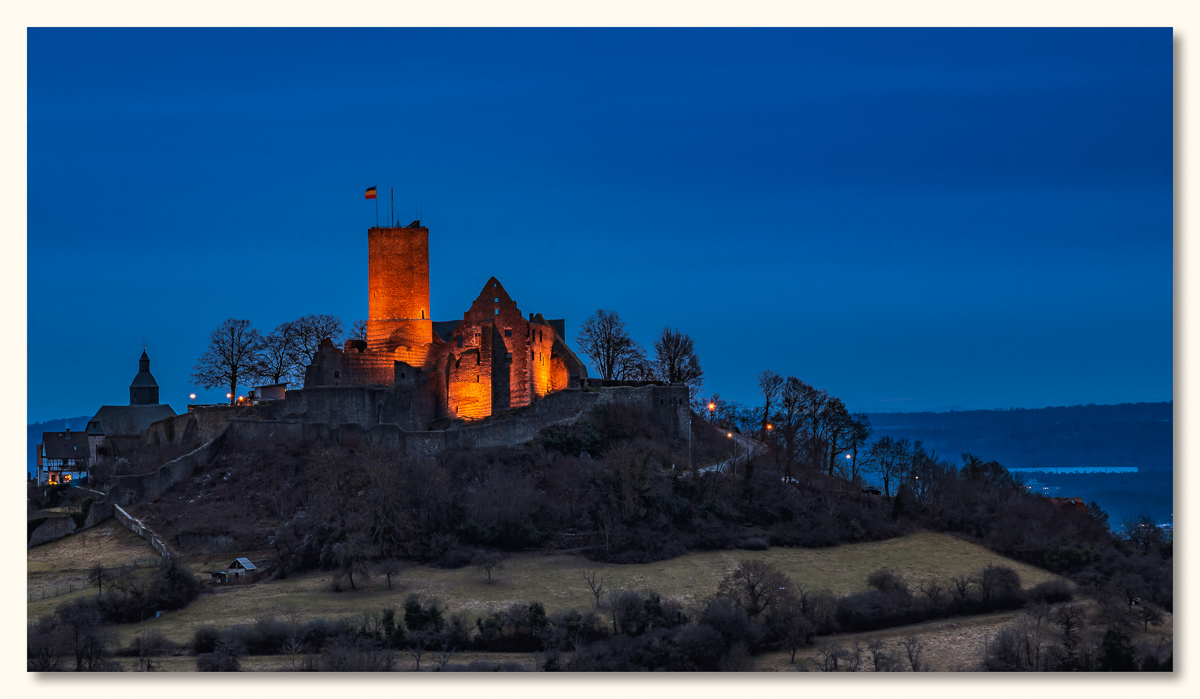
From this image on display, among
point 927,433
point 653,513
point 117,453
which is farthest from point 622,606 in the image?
point 117,453

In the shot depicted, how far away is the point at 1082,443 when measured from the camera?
39094 millimetres

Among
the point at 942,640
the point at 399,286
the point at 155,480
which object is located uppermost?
the point at 399,286

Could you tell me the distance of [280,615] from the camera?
3466 cm

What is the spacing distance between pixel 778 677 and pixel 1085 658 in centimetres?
839

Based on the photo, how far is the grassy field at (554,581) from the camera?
117ft

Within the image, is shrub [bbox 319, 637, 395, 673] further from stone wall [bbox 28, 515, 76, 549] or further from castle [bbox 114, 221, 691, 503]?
stone wall [bbox 28, 515, 76, 549]

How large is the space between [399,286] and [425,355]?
4.10m

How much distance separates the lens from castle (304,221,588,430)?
53.4 metres

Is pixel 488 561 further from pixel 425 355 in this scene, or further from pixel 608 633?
pixel 425 355

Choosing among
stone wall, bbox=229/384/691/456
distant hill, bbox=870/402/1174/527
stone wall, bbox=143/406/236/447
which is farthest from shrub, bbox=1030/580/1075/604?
stone wall, bbox=143/406/236/447

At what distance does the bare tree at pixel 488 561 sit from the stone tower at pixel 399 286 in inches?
681

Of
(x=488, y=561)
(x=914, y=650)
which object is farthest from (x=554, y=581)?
(x=914, y=650)

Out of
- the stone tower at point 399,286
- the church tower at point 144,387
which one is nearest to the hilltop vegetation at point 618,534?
the stone tower at point 399,286

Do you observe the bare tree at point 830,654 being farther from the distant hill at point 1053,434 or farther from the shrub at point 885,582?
the distant hill at point 1053,434
